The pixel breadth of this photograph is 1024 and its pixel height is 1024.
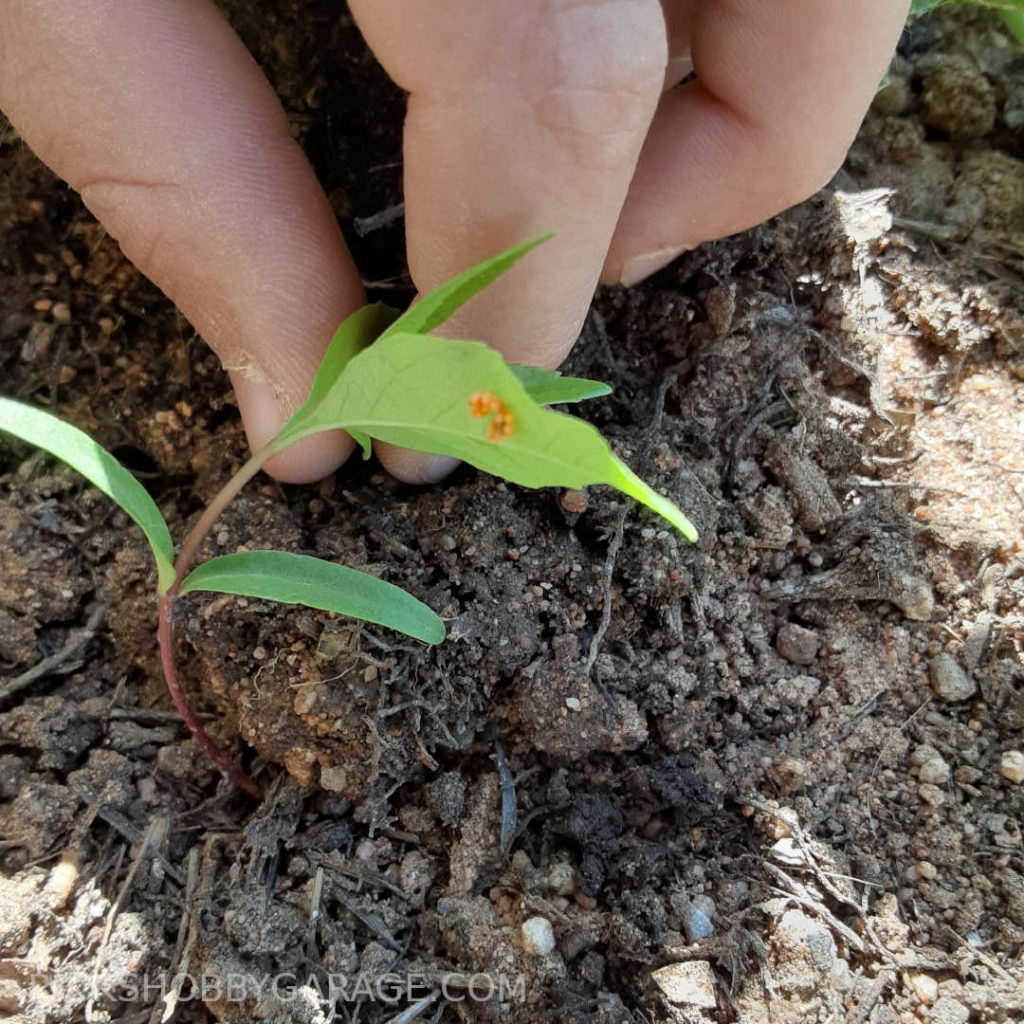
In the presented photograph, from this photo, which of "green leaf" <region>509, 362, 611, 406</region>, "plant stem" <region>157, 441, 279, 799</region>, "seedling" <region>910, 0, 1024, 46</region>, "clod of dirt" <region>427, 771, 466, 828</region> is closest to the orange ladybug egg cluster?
"green leaf" <region>509, 362, 611, 406</region>

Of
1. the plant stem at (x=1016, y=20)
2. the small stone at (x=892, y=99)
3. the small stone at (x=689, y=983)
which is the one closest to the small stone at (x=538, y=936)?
the small stone at (x=689, y=983)

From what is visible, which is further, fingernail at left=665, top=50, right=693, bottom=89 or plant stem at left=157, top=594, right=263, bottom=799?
fingernail at left=665, top=50, right=693, bottom=89

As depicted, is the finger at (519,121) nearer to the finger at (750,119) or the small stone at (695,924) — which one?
the finger at (750,119)

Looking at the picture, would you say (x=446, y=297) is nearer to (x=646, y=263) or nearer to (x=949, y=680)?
(x=646, y=263)

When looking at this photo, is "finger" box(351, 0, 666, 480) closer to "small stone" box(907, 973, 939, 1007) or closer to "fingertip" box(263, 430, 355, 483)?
"fingertip" box(263, 430, 355, 483)

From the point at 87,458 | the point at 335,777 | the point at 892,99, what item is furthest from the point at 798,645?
the point at 892,99

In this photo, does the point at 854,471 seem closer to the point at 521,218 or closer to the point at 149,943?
the point at 521,218
